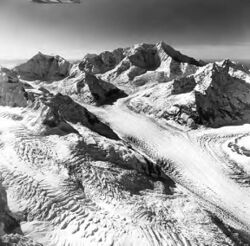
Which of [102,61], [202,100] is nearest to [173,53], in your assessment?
[102,61]

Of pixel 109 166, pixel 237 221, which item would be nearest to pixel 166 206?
pixel 109 166

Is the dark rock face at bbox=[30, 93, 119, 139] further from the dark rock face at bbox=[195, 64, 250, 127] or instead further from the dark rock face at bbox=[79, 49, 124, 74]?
the dark rock face at bbox=[79, 49, 124, 74]

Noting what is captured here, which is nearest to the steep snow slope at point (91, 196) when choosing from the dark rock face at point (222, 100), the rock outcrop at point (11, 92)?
the rock outcrop at point (11, 92)

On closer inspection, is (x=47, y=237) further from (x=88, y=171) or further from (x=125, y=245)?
(x=88, y=171)

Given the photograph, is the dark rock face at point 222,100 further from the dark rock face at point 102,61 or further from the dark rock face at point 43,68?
the dark rock face at point 43,68

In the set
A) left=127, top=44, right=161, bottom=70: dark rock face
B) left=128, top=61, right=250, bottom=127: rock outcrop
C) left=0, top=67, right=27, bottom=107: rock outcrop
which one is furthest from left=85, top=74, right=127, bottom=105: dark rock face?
left=0, top=67, right=27, bottom=107: rock outcrop
